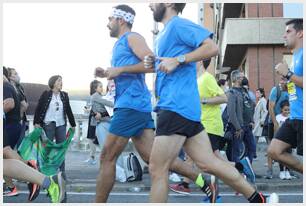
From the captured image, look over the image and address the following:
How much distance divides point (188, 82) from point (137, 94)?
0.77 m

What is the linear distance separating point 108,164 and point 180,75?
3.79 ft

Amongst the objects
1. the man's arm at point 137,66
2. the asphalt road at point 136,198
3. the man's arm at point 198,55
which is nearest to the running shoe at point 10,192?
the asphalt road at point 136,198

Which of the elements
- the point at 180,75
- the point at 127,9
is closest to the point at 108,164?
the point at 180,75

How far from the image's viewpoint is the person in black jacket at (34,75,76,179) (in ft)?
26.2

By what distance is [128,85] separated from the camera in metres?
4.70

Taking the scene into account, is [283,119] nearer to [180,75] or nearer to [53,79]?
[53,79]

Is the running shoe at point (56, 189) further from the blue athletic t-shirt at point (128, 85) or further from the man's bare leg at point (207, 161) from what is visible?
the man's bare leg at point (207, 161)

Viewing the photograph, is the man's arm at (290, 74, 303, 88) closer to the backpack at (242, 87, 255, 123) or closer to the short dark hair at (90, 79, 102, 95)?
the backpack at (242, 87, 255, 123)

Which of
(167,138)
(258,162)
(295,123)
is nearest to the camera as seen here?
(167,138)

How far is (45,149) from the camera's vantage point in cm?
718

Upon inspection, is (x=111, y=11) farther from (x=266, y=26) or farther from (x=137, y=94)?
(x=266, y=26)

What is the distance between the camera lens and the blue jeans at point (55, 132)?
798 cm

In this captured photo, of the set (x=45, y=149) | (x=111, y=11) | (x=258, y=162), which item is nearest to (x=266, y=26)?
(x=258, y=162)

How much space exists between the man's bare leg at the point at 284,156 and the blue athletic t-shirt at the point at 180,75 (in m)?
1.38
